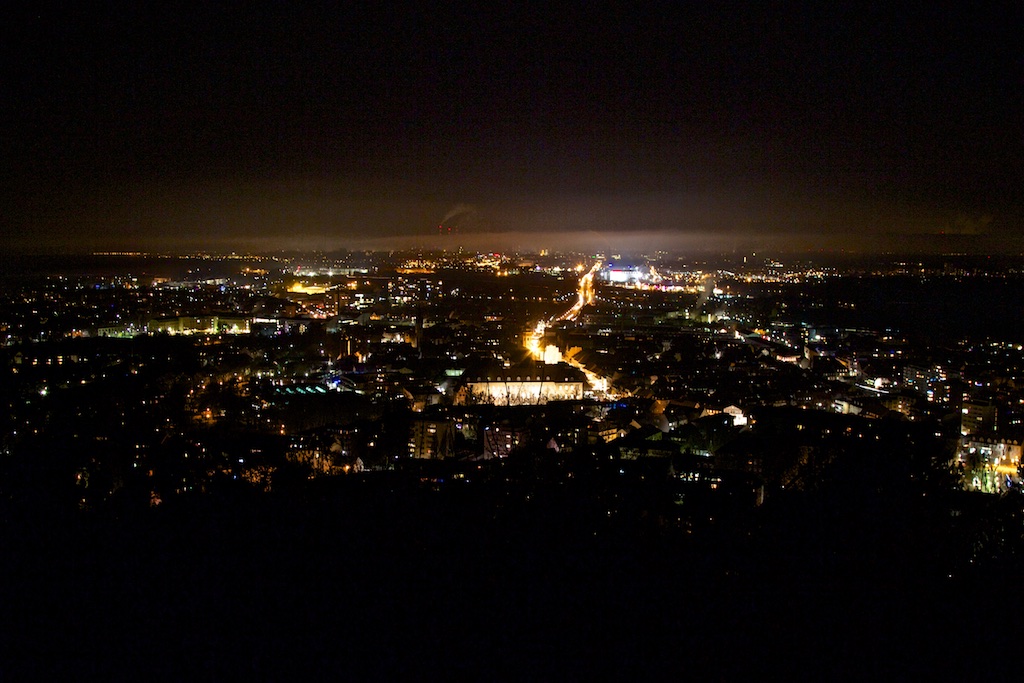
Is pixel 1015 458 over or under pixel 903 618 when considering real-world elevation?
under

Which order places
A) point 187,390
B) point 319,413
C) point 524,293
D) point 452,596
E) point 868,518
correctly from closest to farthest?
point 452,596 → point 868,518 → point 319,413 → point 187,390 → point 524,293

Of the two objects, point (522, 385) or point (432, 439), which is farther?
point (522, 385)

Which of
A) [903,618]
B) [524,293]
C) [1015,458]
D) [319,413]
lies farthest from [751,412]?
[524,293]

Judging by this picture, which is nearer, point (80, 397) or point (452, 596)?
point (452, 596)

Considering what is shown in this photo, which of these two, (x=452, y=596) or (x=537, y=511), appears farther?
(x=537, y=511)

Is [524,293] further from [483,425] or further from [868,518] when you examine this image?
[868,518]

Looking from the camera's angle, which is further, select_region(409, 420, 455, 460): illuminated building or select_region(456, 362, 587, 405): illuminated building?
select_region(456, 362, 587, 405): illuminated building

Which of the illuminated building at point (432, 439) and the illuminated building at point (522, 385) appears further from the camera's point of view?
the illuminated building at point (522, 385)

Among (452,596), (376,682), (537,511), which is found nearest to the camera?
(376,682)

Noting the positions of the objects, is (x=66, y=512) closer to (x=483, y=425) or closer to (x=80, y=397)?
(x=483, y=425)

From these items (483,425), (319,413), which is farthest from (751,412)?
(319,413)
